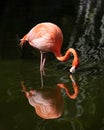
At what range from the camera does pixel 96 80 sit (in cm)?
635

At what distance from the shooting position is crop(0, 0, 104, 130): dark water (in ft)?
16.2

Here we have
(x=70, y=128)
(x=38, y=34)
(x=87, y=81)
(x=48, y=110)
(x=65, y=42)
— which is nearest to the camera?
(x=70, y=128)

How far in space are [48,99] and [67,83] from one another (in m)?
0.66

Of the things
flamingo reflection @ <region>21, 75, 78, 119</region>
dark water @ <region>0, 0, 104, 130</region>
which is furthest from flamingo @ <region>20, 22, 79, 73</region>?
Answer: flamingo reflection @ <region>21, 75, 78, 119</region>

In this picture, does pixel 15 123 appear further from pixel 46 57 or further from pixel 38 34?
pixel 46 57

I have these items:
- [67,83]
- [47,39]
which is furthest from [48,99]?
[47,39]

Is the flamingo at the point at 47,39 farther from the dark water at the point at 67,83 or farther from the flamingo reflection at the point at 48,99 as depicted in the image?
the flamingo reflection at the point at 48,99

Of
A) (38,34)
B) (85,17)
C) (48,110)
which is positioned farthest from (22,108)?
(85,17)

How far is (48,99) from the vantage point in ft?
18.7

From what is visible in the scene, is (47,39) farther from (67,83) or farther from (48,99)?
(48,99)

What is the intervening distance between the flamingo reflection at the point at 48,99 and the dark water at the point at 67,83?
6 centimetres

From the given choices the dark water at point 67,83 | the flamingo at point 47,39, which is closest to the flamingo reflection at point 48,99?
the dark water at point 67,83

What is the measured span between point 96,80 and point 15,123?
1767 millimetres

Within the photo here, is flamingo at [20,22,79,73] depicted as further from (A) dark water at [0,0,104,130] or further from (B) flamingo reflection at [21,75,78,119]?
(B) flamingo reflection at [21,75,78,119]
